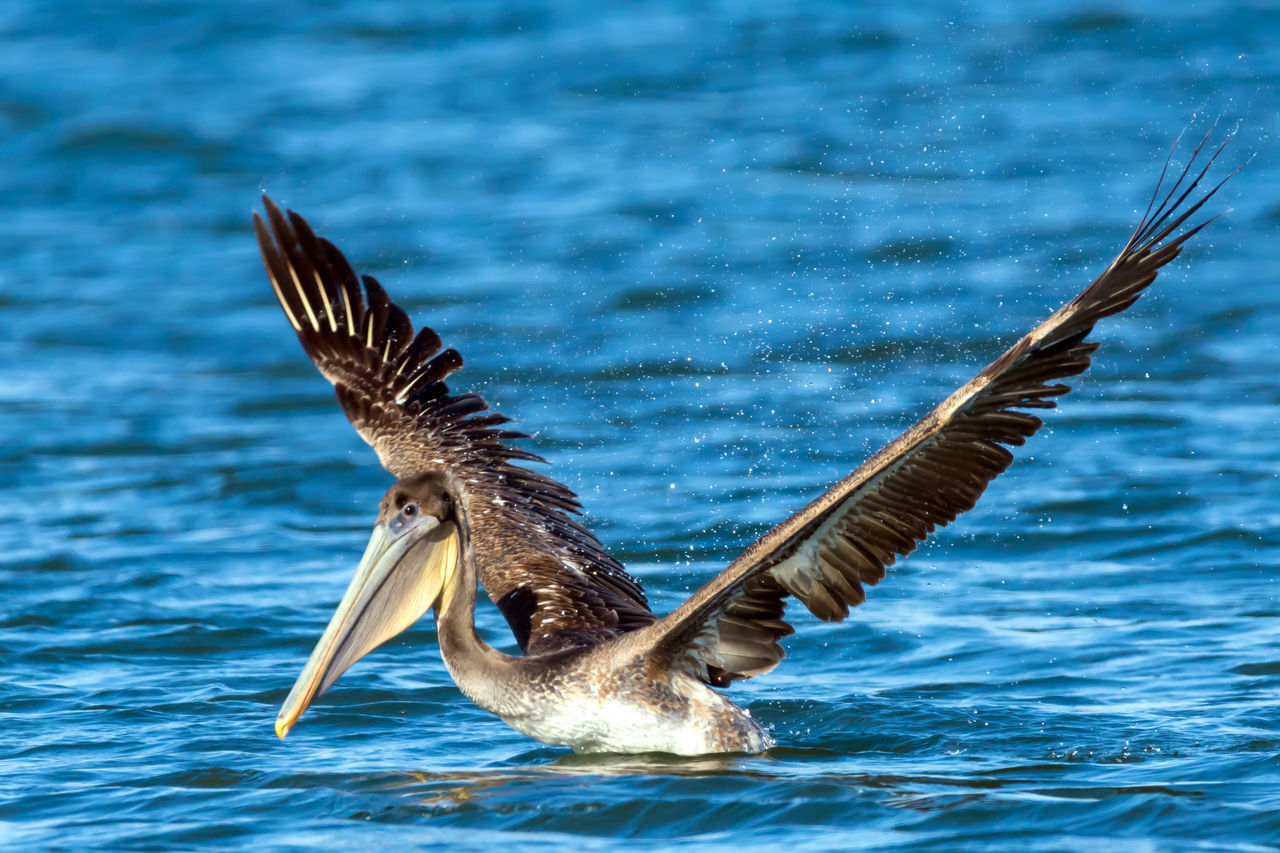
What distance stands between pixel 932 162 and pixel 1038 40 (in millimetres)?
2874

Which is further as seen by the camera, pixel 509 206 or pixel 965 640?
pixel 509 206

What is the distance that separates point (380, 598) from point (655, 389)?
5062mm

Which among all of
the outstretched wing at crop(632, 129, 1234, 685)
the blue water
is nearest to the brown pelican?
the outstretched wing at crop(632, 129, 1234, 685)

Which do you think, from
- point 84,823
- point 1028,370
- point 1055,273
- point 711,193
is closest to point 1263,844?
point 1028,370

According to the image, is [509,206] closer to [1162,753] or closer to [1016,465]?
[1016,465]

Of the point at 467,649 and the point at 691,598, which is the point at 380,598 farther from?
the point at 691,598

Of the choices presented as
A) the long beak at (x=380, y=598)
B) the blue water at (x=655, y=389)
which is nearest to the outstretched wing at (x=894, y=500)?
the blue water at (x=655, y=389)

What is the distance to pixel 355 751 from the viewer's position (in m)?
5.93

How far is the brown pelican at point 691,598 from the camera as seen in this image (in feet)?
15.9

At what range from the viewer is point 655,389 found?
34.1 feet

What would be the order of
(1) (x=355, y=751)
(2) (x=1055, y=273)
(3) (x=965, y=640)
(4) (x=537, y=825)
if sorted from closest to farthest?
1. (4) (x=537, y=825)
2. (1) (x=355, y=751)
3. (3) (x=965, y=640)
4. (2) (x=1055, y=273)

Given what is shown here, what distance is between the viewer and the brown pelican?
4848 mm

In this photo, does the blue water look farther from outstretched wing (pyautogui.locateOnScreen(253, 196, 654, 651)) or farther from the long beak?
outstretched wing (pyautogui.locateOnScreen(253, 196, 654, 651))

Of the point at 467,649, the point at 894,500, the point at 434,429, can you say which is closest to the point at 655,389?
the point at 434,429
